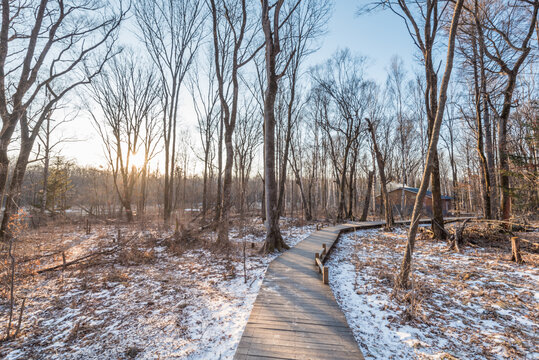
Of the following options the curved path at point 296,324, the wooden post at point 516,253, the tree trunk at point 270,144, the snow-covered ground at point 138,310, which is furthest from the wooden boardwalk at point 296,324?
the wooden post at point 516,253

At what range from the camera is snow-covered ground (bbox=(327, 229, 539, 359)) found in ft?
10.3

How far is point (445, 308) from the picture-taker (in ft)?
13.9

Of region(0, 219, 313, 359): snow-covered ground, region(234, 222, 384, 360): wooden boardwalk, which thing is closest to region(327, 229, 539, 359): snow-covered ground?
region(234, 222, 384, 360): wooden boardwalk

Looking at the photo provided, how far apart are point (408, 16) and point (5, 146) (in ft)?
50.3

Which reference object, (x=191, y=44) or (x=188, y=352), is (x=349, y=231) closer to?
(x=188, y=352)

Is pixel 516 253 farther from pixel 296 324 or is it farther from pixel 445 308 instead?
pixel 296 324

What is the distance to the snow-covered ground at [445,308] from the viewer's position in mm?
3125

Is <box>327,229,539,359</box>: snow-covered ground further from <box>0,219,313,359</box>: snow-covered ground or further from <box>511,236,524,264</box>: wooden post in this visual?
<box>0,219,313,359</box>: snow-covered ground

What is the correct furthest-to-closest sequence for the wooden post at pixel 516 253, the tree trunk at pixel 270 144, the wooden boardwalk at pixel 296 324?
the tree trunk at pixel 270 144 < the wooden post at pixel 516 253 < the wooden boardwalk at pixel 296 324

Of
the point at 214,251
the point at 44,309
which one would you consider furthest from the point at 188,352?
the point at 214,251

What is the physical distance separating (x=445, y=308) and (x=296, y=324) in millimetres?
3132

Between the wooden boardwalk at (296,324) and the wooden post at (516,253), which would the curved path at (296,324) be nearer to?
the wooden boardwalk at (296,324)

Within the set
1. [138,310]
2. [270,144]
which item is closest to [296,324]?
[138,310]

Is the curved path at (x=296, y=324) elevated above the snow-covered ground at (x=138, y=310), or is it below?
above
